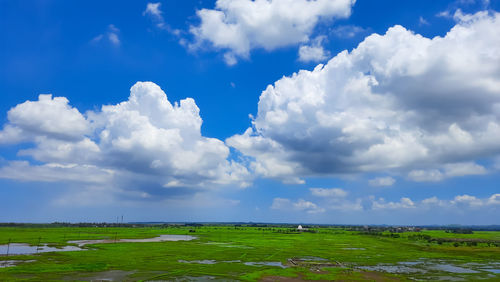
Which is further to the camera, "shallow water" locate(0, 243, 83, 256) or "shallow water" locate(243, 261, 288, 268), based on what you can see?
"shallow water" locate(0, 243, 83, 256)

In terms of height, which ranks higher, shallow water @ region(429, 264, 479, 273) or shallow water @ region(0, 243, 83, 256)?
shallow water @ region(429, 264, 479, 273)

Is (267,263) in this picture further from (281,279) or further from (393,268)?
(393,268)

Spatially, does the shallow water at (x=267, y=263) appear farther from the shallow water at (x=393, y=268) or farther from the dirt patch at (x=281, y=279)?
the shallow water at (x=393, y=268)

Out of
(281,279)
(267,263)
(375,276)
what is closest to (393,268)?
(375,276)

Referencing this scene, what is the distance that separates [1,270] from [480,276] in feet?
244

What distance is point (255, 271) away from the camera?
50406 millimetres

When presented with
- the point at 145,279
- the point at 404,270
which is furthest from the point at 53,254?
the point at 404,270

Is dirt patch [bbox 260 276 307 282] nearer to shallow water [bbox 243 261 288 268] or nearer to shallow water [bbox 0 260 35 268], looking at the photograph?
shallow water [bbox 243 261 288 268]

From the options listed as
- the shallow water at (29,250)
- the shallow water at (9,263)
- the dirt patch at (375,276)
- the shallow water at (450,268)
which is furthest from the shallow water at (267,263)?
the shallow water at (29,250)

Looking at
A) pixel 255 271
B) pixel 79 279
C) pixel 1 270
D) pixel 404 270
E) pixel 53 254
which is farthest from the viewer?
pixel 53 254

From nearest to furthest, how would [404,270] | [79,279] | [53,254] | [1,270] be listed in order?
1. [79,279]
2. [1,270]
3. [404,270]
4. [53,254]

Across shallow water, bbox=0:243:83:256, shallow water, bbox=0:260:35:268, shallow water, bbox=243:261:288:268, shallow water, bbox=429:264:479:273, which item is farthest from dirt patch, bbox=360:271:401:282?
shallow water, bbox=0:243:83:256

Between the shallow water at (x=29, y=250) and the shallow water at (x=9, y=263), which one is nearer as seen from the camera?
the shallow water at (x=9, y=263)

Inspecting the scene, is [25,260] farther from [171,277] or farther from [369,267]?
[369,267]
